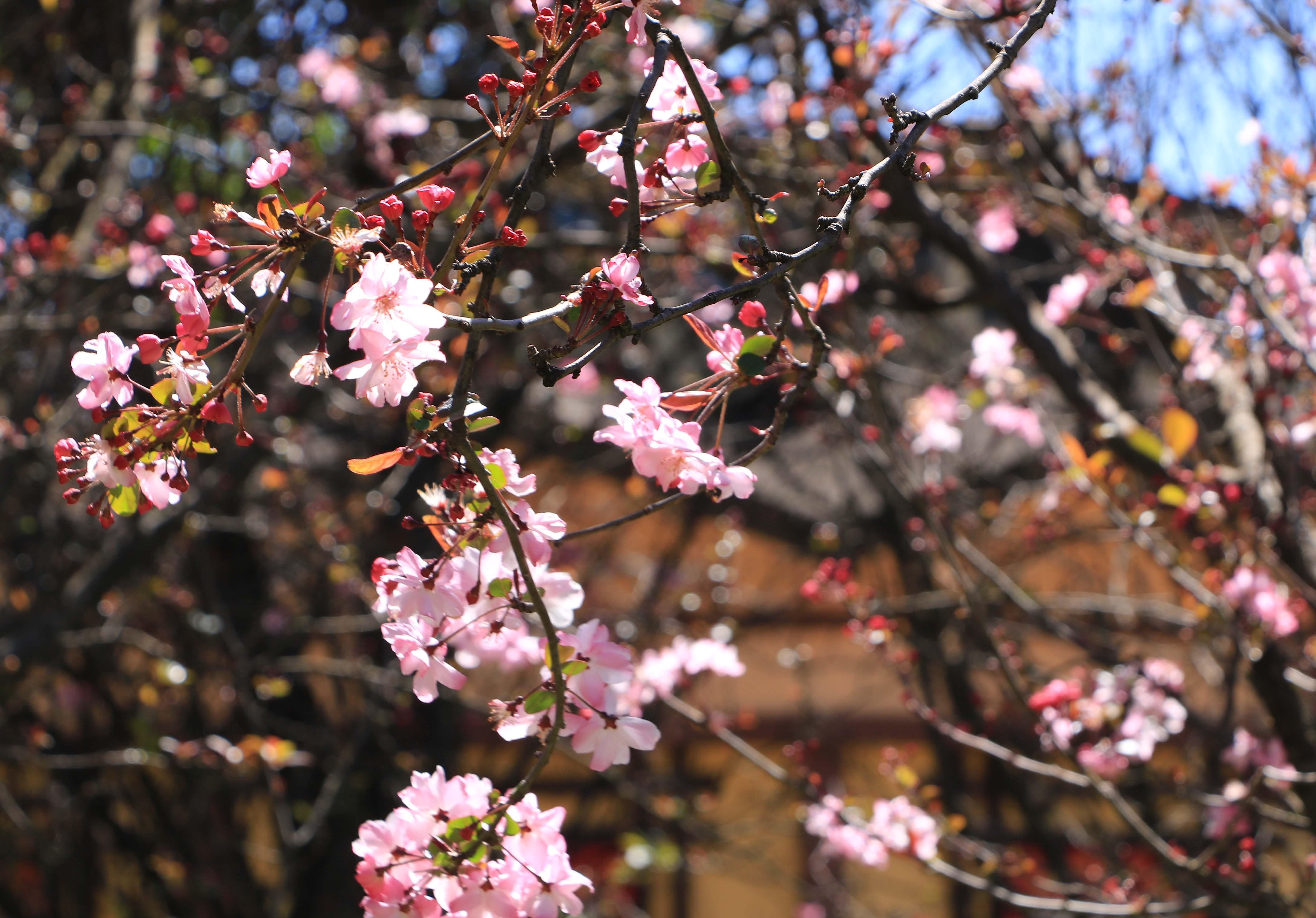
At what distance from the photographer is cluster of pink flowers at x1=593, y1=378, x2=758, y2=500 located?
108cm

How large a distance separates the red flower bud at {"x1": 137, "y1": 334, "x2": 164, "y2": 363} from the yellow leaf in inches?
75.3

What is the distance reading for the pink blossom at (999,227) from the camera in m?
3.65

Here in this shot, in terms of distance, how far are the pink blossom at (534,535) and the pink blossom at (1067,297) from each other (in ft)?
7.13

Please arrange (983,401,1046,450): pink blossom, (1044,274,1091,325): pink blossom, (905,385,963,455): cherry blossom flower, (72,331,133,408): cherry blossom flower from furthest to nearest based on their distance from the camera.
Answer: (983,401,1046,450): pink blossom → (905,385,963,455): cherry blossom flower → (1044,274,1091,325): pink blossom → (72,331,133,408): cherry blossom flower

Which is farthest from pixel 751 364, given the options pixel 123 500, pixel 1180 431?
pixel 1180 431

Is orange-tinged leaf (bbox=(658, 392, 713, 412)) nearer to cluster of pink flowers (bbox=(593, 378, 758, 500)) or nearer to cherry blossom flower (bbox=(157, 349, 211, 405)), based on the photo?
cluster of pink flowers (bbox=(593, 378, 758, 500))

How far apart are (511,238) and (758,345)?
0.28m

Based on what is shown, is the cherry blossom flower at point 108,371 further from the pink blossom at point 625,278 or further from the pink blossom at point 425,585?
the pink blossom at point 625,278

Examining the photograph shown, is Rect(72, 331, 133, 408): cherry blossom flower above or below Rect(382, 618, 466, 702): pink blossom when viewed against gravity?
above

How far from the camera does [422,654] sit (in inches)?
42.8

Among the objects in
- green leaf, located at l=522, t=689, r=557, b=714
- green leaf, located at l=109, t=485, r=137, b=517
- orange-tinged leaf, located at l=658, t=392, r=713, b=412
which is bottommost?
green leaf, located at l=522, t=689, r=557, b=714

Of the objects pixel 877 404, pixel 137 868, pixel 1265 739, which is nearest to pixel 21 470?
pixel 137 868

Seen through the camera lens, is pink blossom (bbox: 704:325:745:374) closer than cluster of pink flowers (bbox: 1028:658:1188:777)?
Yes

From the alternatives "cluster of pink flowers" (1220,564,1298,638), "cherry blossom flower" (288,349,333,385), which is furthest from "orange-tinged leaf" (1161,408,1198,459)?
"cherry blossom flower" (288,349,333,385)
